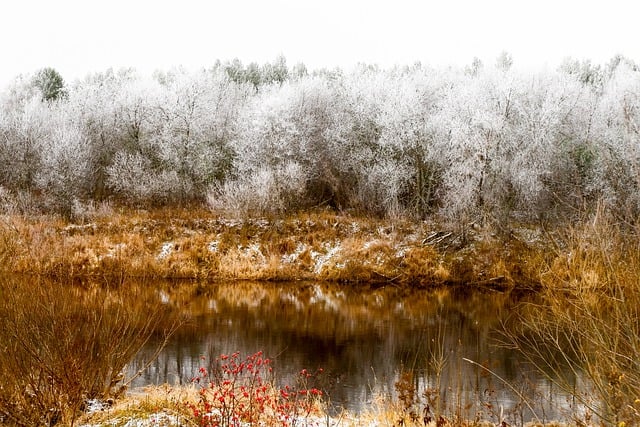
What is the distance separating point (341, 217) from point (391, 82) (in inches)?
513

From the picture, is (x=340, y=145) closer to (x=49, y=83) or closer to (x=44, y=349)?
(x=44, y=349)

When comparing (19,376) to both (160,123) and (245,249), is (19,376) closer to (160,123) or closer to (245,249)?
(245,249)

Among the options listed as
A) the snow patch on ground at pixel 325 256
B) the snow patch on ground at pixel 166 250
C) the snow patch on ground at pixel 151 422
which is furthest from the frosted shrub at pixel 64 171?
the snow patch on ground at pixel 151 422

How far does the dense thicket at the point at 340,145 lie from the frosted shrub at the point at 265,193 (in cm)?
8

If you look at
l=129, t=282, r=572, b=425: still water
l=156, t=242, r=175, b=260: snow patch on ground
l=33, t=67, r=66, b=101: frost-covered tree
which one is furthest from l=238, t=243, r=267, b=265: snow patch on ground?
l=33, t=67, r=66, b=101: frost-covered tree

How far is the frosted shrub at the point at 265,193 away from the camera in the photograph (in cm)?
3203

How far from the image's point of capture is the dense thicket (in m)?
29.7

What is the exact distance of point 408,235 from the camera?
2895 centimetres

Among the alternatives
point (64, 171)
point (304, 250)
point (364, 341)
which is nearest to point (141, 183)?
point (64, 171)

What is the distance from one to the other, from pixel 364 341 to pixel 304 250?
489 inches

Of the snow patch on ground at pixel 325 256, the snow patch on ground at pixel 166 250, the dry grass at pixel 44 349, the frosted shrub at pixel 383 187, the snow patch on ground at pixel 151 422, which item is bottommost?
the snow patch on ground at pixel 325 256

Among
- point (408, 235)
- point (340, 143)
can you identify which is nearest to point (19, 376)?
point (408, 235)

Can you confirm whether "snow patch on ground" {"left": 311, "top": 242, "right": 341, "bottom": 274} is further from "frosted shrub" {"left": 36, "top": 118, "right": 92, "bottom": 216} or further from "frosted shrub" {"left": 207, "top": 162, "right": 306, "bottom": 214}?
"frosted shrub" {"left": 36, "top": 118, "right": 92, "bottom": 216}

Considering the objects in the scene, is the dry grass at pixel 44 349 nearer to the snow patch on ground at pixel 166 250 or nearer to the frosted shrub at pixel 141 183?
the snow patch on ground at pixel 166 250
